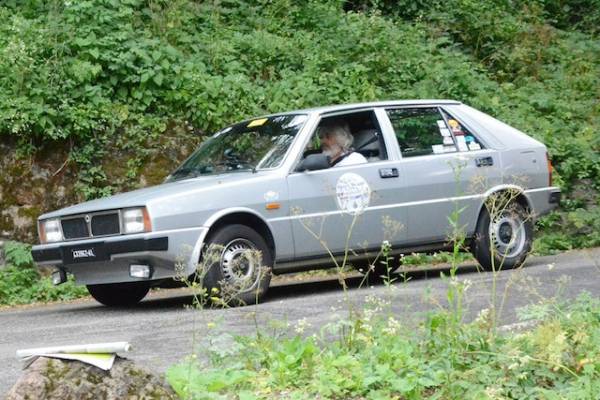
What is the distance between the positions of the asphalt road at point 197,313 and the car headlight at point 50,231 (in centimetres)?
65

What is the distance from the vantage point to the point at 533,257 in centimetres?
1378

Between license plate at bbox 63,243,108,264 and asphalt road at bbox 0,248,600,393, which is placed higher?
license plate at bbox 63,243,108,264

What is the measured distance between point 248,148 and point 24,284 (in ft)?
12.0

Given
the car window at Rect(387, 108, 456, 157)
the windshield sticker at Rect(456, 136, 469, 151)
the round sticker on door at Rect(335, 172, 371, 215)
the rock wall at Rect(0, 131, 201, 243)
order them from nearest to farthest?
the round sticker on door at Rect(335, 172, 371, 215), the car window at Rect(387, 108, 456, 157), the windshield sticker at Rect(456, 136, 469, 151), the rock wall at Rect(0, 131, 201, 243)

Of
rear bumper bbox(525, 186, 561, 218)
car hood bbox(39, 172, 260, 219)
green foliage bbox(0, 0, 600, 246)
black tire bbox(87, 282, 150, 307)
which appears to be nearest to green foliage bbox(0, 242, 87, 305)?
green foliage bbox(0, 0, 600, 246)

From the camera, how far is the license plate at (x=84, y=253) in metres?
9.75

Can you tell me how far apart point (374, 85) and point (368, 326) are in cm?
1189

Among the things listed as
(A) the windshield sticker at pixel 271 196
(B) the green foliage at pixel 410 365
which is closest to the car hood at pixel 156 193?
(A) the windshield sticker at pixel 271 196

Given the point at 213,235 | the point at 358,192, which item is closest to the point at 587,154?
the point at 358,192

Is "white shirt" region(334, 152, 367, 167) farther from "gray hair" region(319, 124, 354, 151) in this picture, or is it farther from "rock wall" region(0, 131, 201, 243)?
"rock wall" region(0, 131, 201, 243)

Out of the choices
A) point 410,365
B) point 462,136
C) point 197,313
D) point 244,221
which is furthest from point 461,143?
point 410,365

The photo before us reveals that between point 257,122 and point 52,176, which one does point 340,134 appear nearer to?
point 257,122

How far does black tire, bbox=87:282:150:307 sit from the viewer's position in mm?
10695

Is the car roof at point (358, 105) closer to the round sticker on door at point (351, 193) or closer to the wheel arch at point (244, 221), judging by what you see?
the round sticker on door at point (351, 193)
